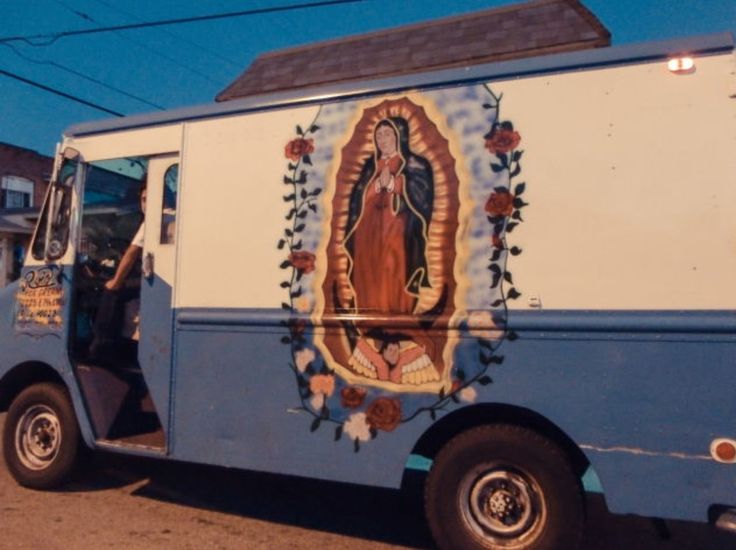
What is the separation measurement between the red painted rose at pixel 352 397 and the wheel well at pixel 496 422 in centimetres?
45

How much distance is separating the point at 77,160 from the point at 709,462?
5.03 m

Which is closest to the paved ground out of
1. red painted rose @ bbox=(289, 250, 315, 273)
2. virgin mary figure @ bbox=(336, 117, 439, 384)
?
virgin mary figure @ bbox=(336, 117, 439, 384)

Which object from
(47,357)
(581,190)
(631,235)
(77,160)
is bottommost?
(47,357)

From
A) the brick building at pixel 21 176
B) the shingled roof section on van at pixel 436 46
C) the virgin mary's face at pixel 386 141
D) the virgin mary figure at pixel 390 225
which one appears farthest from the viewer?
the brick building at pixel 21 176

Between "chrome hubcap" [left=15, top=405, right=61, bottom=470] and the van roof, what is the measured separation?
2.33 meters

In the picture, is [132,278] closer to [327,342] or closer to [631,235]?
[327,342]

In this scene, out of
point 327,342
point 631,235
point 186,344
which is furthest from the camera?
point 186,344

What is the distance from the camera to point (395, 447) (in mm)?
4340

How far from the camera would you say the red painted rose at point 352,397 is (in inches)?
177

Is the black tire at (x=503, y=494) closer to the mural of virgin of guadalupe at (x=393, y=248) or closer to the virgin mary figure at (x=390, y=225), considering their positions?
the mural of virgin of guadalupe at (x=393, y=248)

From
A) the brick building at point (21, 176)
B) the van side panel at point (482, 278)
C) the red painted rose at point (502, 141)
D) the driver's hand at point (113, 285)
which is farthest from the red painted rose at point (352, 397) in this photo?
the brick building at point (21, 176)

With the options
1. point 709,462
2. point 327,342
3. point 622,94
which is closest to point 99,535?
point 327,342

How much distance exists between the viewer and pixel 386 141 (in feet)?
15.3

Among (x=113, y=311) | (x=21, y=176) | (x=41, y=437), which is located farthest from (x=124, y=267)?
(x=21, y=176)
